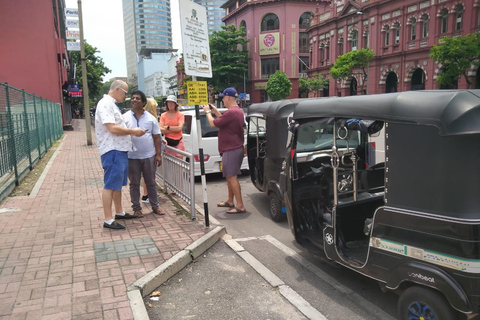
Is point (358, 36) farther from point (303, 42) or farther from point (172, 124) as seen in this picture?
point (172, 124)

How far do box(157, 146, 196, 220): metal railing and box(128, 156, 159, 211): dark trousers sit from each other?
0.47 meters

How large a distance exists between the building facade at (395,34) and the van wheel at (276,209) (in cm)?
3077

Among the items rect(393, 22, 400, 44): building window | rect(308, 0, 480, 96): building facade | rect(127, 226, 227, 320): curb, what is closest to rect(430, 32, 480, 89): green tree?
rect(308, 0, 480, 96): building facade

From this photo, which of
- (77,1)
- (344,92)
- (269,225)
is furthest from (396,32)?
(269,225)

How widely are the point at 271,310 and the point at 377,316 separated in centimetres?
92

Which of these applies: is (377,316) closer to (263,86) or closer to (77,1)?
(77,1)

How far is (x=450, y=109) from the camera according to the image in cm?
255

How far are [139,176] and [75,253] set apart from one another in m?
1.73

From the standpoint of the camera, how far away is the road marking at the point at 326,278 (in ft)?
11.2

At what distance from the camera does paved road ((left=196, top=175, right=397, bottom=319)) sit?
11.4 feet

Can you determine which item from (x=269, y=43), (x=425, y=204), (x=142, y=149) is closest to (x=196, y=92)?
(x=142, y=149)

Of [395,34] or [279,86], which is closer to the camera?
[395,34]

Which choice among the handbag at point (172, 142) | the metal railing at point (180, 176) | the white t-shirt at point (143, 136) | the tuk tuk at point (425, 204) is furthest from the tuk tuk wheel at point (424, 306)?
the handbag at point (172, 142)

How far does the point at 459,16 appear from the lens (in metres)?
31.8
